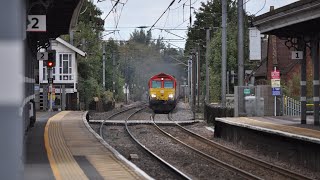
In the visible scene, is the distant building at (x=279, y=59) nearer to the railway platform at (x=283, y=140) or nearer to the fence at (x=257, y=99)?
the fence at (x=257, y=99)

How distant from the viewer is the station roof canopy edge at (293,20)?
579 inches

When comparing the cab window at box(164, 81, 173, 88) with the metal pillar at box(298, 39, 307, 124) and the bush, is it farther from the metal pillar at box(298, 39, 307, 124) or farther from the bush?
the metal pillar at box(298, 39, 307, 124)

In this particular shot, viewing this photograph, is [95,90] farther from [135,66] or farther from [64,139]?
[135,66]

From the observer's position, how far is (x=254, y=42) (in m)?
24.5

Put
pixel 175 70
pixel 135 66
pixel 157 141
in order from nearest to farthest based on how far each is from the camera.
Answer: pixel 157 141, pixel 175 70, pixel 135 66

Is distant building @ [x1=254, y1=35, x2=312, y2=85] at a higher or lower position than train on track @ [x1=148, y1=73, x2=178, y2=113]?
higher

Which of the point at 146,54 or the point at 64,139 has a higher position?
the point at 146,54

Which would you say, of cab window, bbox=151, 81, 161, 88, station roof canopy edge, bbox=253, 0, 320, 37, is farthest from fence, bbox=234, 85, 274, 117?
cab window, bbox=151, 81, 161, 88

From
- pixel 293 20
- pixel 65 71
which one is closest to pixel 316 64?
pixel 293 20

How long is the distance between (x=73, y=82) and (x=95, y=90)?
5.95 metres

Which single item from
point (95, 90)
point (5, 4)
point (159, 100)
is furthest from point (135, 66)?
point (5, 4)

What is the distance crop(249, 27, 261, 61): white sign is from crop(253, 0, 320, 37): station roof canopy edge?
518cm

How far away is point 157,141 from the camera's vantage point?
72.4 ft

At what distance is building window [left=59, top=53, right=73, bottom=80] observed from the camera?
5138cm
